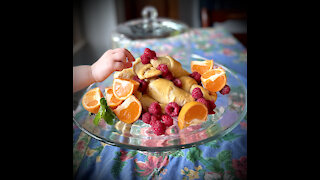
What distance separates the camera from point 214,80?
578mm

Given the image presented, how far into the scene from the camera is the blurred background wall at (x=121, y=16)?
68 centimetres

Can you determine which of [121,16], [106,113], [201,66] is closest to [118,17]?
[121,16]

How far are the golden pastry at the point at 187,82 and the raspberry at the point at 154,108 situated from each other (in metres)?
0.09

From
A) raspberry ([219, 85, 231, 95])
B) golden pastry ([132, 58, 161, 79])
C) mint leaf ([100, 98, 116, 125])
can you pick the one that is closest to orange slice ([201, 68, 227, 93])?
raspberry ([219, 85, 231, 95])

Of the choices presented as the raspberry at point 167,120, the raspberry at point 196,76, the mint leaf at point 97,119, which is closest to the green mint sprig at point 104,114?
the mint leaf at point 97,119

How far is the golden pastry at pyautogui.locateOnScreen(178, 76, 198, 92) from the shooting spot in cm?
58

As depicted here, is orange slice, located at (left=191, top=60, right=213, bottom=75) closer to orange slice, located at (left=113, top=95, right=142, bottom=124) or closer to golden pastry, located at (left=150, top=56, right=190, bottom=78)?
golden pastry, located at (left=150, top=56, right=190, bottom=78)

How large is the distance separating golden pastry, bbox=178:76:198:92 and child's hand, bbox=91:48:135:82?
0.13 m
